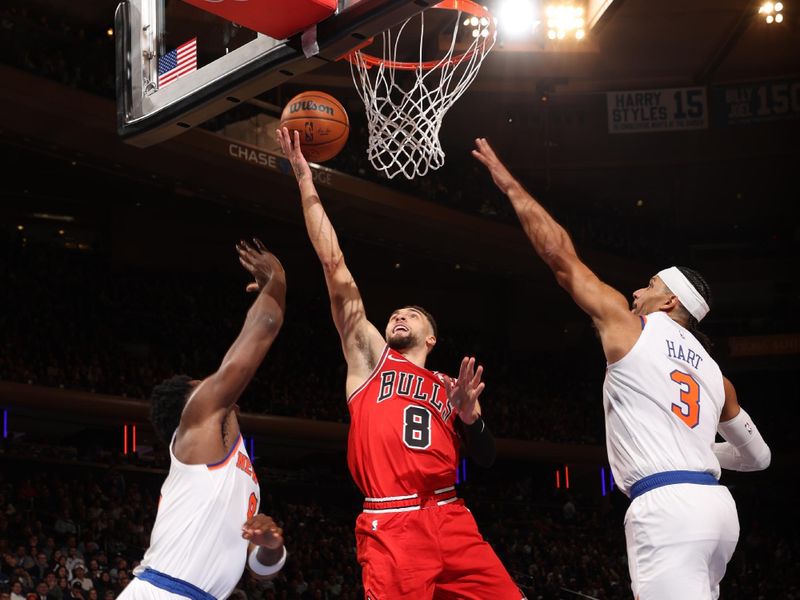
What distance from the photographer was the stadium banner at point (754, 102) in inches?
899

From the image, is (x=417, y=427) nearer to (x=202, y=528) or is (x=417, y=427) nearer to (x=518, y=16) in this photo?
(x=202, y=528)

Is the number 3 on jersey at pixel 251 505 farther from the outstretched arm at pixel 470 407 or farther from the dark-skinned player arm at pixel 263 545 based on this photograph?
the outstretched arm at pixel 470 407

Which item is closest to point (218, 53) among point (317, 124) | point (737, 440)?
point (317, 124)

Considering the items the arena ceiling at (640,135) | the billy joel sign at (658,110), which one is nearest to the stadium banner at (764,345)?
the arena ceiling at (640,135)

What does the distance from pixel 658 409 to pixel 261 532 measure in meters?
1.67

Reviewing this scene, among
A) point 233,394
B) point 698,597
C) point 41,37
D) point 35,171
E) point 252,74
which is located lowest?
point 698,597

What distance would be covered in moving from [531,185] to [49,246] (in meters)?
12.0

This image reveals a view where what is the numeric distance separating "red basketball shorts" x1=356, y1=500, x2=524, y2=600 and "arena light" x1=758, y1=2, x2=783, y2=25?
16.3m

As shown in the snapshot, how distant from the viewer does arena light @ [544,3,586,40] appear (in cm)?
1620

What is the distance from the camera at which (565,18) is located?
16.3 m

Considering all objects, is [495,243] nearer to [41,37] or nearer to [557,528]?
[557,528]

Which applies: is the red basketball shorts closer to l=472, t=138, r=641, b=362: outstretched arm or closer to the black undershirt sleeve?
the black undershirt sleeve

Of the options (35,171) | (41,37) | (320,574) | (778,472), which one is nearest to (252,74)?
(320,574)

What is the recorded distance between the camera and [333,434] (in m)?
19.1
